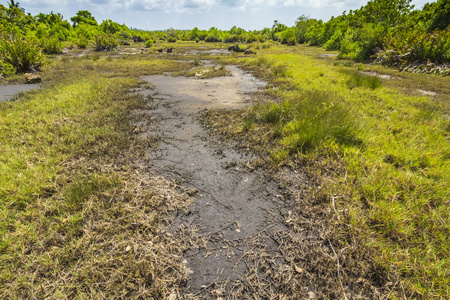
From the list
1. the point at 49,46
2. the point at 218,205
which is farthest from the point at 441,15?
the point at 49,46

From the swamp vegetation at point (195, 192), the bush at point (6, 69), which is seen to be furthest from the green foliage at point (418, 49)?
the bush at point (6, 69)

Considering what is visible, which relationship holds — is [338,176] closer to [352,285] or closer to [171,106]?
[352,285]

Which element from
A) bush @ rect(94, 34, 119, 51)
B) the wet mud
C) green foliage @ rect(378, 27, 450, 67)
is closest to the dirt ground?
the wet mud

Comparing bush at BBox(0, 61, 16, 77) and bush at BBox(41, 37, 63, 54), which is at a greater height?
bush at BBox(41, 37, 63, 54)

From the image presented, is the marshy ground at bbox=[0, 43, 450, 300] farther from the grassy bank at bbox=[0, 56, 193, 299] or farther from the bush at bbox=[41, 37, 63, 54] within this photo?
the bush at bbox=[41, 37, 63, 54]

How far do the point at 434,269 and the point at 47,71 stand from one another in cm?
1756

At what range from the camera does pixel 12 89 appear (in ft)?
27.0

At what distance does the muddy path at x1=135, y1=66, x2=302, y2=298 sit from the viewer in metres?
2.03

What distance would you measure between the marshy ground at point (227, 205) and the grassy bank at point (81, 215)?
17 mm

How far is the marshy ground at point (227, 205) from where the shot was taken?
1.87 meters

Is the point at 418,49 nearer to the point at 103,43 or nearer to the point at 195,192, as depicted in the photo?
the point at 195,192

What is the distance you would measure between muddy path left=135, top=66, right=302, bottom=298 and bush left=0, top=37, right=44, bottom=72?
36.6 ft

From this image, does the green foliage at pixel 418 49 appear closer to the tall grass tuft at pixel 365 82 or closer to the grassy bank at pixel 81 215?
the tall grass tuft at pixel 365 82

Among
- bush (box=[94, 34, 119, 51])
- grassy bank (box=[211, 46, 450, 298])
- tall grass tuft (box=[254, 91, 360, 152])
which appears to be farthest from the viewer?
bush (box=[94, 34, 119, 51])
